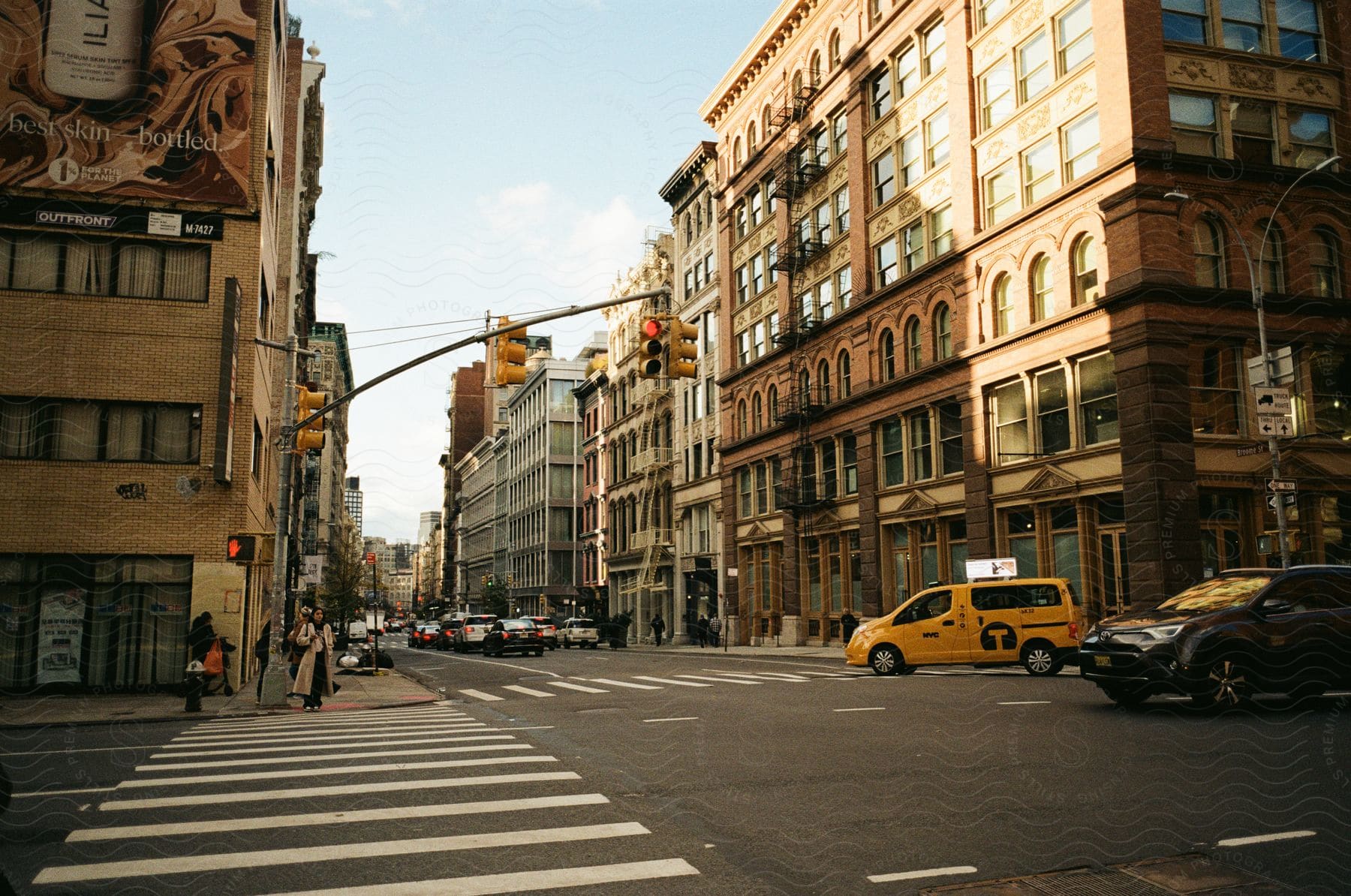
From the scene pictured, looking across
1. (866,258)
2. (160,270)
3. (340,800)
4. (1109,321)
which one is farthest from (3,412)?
(866,258)

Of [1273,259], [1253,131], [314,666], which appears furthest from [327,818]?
[1253,131]

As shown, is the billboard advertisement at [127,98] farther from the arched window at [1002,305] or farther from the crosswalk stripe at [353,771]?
the arched window at [1002,305]

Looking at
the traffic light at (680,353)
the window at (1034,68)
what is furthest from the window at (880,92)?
the traffic light at (680,353)

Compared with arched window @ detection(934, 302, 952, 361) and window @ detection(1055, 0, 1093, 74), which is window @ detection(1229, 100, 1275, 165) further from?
arched window @ detection(934, 302, 952, 361)

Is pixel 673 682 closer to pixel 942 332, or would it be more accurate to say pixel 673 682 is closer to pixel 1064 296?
pixel 1064 296

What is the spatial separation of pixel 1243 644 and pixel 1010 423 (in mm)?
20569

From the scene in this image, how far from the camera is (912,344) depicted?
39000 mm

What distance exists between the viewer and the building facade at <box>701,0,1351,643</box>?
27.2 metres

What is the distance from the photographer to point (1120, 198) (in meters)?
27.7

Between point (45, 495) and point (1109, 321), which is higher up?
point (1109, 321)

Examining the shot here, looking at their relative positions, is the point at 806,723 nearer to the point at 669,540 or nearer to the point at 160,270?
the point at 160,270

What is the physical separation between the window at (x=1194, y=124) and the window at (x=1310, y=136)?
8.96 feet

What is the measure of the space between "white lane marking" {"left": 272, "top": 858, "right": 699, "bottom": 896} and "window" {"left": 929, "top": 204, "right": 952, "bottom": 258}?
3266 cm

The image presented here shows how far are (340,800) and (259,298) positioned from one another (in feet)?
72.4
